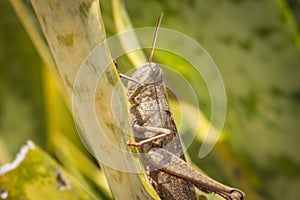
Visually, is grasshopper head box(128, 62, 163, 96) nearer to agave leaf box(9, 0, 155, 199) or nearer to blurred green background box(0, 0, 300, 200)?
blurred green background box(0, 0, 300, 200)

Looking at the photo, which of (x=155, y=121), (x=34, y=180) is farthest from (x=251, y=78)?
(x=34, y=180)

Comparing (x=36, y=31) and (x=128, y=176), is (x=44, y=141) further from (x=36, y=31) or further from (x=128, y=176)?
(x=128, y=176)

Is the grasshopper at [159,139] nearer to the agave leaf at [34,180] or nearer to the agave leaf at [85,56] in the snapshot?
the agave leaf at [34,180]

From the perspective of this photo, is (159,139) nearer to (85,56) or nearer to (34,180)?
(34,180)

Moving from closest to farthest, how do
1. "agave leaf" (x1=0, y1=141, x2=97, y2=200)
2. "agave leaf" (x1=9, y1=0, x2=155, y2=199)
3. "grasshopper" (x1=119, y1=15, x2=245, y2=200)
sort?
"agave leaf" (x1=9, y1=0, x2=155, y2=199) < "agave leaf" (x1=0, y1=141, x2=97, y2=200) < "grasshopper" (x1=119, y1=15, x2=245, y2=200)

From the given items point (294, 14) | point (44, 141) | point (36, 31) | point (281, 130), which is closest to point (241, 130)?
point (281, 130)

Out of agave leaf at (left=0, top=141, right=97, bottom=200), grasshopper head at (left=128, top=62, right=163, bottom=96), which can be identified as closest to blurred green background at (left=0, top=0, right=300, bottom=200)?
grasshopper head at (left=128, top=62, right=163, bottom=96)

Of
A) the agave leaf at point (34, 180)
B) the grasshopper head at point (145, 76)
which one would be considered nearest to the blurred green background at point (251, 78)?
the grasshopper head at point (145, 76)
